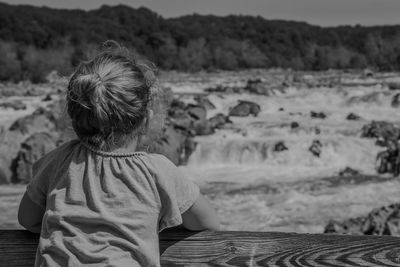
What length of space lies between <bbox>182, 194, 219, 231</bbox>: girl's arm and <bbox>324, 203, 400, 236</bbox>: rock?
18.8ft

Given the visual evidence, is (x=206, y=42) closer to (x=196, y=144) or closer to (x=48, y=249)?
(x=196, y=144)

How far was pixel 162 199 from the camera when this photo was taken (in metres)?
1.40

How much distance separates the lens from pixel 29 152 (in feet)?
39.8

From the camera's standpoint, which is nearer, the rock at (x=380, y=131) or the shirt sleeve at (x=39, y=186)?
the shirt sleeve at (x=39, y=186)

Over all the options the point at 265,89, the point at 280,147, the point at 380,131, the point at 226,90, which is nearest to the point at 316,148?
the point at 280,147

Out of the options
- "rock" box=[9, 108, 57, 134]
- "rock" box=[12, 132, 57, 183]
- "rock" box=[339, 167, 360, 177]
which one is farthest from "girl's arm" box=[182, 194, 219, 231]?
"rock" box=[9, 108, 57, 134]

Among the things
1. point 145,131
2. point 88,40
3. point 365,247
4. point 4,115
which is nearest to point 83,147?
point 145,131

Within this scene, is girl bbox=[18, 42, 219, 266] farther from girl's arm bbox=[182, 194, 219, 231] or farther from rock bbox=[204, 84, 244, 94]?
rock bbox=[204, 84, 244, 94]

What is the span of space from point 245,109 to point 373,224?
1158cm

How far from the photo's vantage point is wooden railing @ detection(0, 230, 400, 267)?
4.43ft

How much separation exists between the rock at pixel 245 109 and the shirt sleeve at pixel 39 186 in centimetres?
1688

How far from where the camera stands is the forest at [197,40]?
50.1 m

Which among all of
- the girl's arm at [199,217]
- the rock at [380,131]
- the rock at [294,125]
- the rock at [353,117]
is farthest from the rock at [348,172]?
the girl's arm at [199,217]

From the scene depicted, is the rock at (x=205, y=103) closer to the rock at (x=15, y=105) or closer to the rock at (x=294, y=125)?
the rock at (x=294, y=125)
